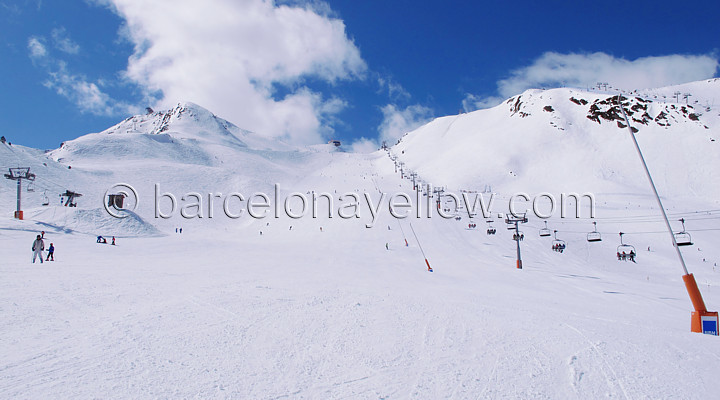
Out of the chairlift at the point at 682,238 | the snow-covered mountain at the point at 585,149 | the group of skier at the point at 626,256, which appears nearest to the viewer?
the chairlift at the point at 682,238

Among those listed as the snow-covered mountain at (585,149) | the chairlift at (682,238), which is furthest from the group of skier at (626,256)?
the snow-covered mountain at (585,149)

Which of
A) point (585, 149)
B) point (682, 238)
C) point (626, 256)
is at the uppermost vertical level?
point (585, 149)

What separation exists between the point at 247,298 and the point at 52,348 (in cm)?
404

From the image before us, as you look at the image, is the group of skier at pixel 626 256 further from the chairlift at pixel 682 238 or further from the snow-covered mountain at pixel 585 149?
the snow-covered mountain at pixel 585 149

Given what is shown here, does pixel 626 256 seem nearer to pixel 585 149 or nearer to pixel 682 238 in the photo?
pixel 682 238

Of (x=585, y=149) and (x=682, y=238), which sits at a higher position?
(x=585, y=149)

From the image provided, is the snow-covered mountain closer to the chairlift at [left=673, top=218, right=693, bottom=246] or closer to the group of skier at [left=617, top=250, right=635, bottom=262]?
the chairlift at [left=673, top=218, right=693, bottom=246]

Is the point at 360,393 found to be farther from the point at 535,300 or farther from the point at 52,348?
the point at 535,300

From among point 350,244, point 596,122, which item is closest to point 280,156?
point 596,122

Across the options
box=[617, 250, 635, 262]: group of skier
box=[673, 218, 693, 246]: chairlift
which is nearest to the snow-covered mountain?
box=[673, 218, 693, 246]: chairlift

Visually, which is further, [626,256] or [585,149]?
[585,149]

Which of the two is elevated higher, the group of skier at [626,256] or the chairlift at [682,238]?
the chairlift at [682,238]

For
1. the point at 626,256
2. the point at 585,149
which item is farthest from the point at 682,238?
the point at 585,149

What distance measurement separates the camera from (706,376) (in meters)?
4.92
